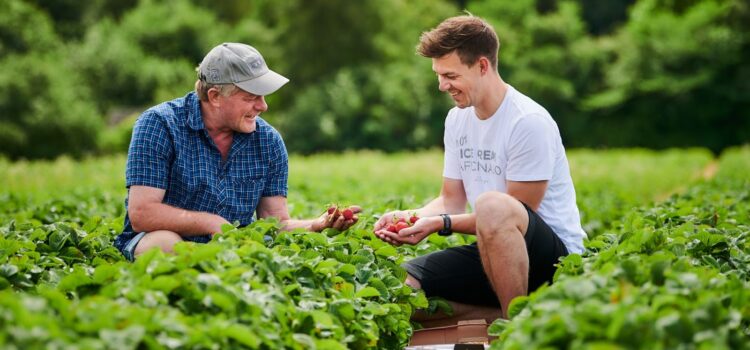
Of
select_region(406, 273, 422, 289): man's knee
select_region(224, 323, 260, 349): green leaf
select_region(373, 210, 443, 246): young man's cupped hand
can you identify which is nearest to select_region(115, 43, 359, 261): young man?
select_region(373, 210, 443, 246): young man's cupped hand

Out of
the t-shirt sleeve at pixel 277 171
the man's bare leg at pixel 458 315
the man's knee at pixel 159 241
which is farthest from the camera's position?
the t-shirt sleeve at pixel 277 171

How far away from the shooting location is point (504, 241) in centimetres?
516

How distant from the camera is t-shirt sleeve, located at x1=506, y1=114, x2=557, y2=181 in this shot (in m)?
5.46

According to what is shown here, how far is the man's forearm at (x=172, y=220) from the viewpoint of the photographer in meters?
5.45

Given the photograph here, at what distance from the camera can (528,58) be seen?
41.9 metres

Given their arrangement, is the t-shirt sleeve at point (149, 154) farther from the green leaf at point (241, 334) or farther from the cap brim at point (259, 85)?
the green leaf at point (241, 334)

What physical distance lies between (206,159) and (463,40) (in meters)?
1.68

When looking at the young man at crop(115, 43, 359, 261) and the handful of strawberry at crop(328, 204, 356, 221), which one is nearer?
the young man at crop(115, 43, 359, 261)

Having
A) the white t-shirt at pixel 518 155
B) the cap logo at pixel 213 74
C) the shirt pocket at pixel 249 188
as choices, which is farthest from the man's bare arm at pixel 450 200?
the cap logo at pixel 213 74

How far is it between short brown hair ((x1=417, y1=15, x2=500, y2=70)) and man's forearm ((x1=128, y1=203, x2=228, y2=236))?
1.61 m

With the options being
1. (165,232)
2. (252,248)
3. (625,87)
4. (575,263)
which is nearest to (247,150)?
(165,232)

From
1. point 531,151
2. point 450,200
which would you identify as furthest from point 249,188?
point 531,151

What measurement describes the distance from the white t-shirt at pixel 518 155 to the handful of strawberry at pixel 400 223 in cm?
43

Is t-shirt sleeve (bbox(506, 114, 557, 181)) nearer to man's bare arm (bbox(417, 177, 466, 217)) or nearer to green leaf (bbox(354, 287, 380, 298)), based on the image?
man's bare arm (bbox(417, 177, 466, 217))
